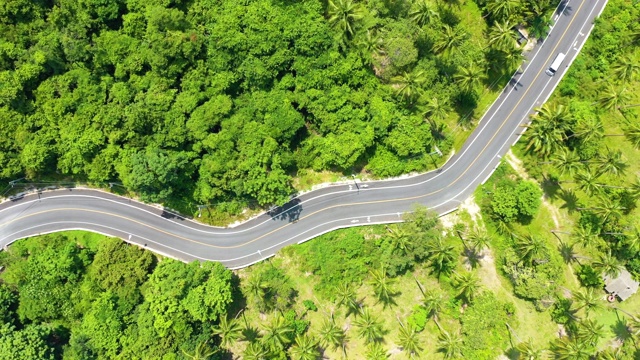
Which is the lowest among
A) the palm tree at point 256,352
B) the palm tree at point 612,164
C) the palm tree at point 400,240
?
the palm tree at point 256,352

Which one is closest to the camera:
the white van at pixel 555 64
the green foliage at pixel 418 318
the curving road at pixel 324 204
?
the green foliage at pixel 418 318

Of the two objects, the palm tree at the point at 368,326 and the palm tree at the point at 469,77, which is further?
the palm tree at the point at 469,77

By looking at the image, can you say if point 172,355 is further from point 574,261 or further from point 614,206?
point 614,206

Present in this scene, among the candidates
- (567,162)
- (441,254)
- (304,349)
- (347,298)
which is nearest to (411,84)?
(441,254)

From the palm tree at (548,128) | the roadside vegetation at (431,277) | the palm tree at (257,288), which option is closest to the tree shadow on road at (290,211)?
the roadside vegetation at (431,277)

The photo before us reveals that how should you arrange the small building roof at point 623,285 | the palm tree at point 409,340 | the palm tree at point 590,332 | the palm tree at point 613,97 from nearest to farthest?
the palm tree at point 590,332 < the palm tree at point 409,340 < the palm tree at point 613,97 < the small building roof at point 623,285

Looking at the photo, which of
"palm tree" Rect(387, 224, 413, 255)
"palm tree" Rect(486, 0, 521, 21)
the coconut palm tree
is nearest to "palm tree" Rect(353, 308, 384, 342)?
"palm tree" Rect(387, 224, 413, 255)

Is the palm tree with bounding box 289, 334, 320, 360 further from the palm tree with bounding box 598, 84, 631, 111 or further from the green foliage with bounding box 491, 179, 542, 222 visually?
the palm tree with bounding box 598, 84, 631, 111

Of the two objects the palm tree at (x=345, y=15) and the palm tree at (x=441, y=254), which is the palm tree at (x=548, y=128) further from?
the palm tree at (x=345, y=15)
